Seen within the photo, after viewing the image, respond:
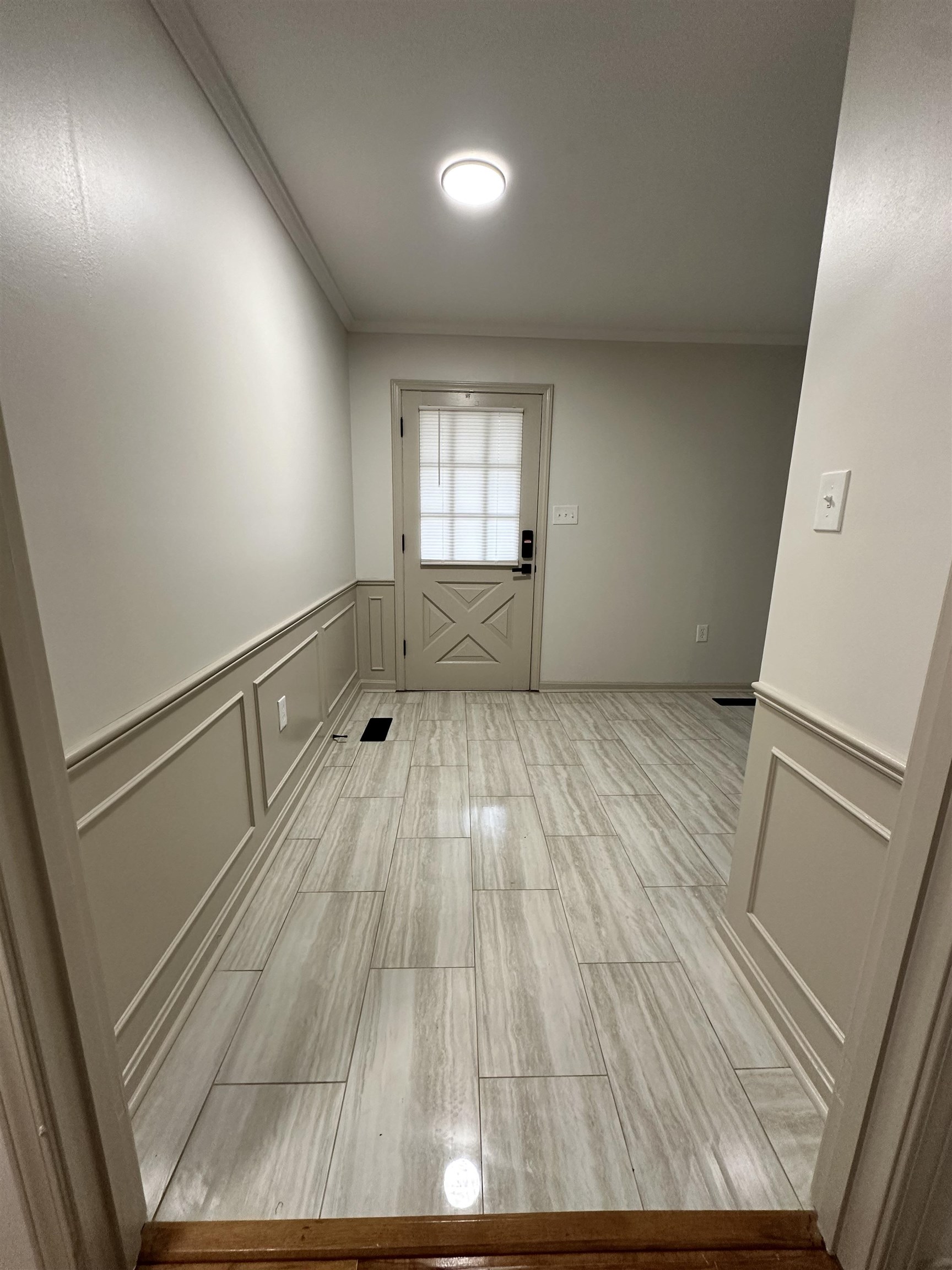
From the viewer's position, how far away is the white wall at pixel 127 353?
830 millimetres

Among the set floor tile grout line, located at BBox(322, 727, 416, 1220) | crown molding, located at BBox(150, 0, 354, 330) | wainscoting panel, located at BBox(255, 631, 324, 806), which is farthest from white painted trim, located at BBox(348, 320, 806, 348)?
floor tile grout line, located at BBox(322, 727, 416, 1220)

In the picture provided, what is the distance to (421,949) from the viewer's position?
1.49 metres

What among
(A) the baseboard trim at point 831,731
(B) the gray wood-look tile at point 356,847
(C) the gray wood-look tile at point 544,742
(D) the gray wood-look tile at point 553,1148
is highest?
(A) the baseboard trim at point 831,731

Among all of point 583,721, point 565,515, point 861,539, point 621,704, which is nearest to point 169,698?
point 861,539

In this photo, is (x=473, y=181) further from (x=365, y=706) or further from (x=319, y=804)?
(x=365, y=706)

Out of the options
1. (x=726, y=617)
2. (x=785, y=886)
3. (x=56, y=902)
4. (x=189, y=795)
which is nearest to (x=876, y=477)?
(x=785, y=886)

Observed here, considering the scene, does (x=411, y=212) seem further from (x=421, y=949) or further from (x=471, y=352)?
(x=421, y=949)

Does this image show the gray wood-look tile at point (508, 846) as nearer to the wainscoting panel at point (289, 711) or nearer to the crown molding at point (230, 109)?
the wainscoting panel at point (289, 711)

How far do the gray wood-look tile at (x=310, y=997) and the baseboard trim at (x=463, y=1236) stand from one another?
0.87 ft

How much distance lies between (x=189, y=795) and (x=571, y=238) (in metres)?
2.64

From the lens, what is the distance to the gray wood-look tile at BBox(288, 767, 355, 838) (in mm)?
2061

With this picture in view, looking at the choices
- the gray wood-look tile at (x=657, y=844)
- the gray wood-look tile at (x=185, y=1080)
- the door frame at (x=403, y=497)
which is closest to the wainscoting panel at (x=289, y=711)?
the gray wood-look tile at (x=185, y=1080)

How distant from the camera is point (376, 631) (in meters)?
3.67

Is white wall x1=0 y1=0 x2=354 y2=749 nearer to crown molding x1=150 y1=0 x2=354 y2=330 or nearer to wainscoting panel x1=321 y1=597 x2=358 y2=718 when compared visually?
crown molding x1=150 y1=0 x2=354 y2=330
